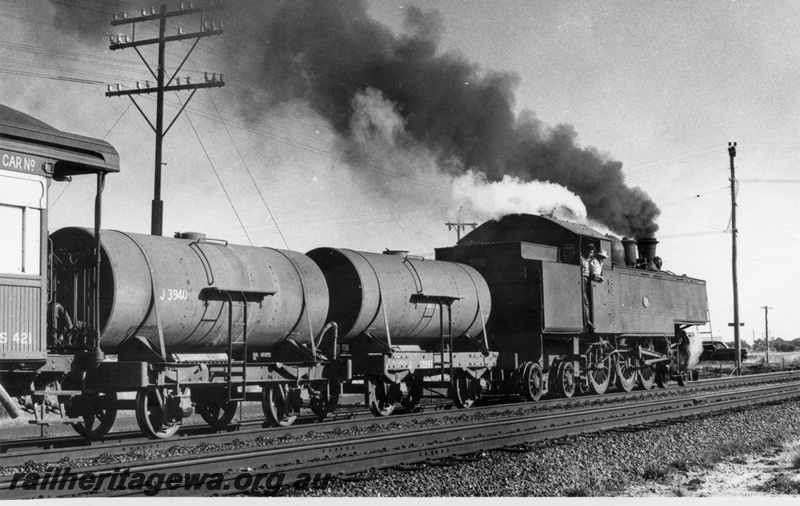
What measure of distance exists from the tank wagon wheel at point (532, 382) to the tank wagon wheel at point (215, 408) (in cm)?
811

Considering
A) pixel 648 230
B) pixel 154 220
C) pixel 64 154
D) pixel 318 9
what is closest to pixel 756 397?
pixel 648 230

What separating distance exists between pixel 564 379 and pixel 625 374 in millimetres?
3771

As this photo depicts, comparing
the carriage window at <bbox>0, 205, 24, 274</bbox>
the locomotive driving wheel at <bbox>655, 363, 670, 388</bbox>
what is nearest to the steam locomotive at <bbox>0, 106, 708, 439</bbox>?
the carriage window at <bbox>0, 205, 24, 274</bbox>

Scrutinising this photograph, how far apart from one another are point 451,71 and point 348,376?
804cm

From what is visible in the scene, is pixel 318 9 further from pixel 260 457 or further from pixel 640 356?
pixel 640 356

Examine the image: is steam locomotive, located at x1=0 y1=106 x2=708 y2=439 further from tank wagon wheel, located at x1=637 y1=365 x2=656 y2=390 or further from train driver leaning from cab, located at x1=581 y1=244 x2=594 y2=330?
tank wagon wheel, located at x1=637 y1=365 x2=656 y2=390

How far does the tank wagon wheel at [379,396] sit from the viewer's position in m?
15.9

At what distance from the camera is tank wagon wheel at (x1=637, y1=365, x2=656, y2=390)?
24.5 metres

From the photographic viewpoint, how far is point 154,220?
64.1 ft

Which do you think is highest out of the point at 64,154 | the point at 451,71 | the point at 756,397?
the point at 451,71

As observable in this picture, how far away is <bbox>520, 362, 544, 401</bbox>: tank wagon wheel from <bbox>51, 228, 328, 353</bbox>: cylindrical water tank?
21.5ft

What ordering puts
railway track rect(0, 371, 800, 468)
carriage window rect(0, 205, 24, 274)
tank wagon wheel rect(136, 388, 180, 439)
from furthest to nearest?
tank wagon wheel rect(136, 388, 180, 439) < railway track rect(0, 371, 800, 468) < carriage window rect(0, 205, 24, 274)

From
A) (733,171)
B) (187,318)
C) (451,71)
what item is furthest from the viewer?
(733,171)

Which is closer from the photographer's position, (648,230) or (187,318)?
(187,318)
